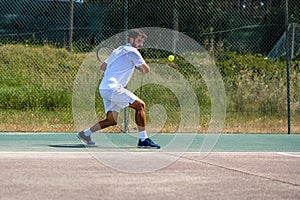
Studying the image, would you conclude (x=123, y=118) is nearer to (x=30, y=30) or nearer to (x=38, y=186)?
(x=30, y=30)

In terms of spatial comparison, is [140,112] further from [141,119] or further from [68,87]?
[68,87]

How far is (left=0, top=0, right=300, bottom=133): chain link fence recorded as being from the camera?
617 inches

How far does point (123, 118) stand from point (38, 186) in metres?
7.76

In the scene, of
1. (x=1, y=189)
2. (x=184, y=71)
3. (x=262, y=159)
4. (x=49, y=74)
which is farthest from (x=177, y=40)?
(x=1, y=189)

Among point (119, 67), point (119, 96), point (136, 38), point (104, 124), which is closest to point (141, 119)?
point (119, 96)

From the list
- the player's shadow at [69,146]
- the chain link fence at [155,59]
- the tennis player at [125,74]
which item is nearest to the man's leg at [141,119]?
the tennis player at [125,74]

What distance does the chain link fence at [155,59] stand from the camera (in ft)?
51.4

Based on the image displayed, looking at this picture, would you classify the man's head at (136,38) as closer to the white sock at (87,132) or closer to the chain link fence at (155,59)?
the white sock at (87,132)

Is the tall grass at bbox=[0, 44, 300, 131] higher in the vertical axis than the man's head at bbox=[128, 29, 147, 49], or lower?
lower

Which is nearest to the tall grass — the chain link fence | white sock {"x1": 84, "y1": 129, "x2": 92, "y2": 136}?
the chain link fence

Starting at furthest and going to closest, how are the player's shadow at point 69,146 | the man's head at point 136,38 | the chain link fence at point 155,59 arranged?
the chain link fence at point 155,59 < the player's shadow at point 69,146 < the man's head at point 136,38

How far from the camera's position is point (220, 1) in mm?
16781

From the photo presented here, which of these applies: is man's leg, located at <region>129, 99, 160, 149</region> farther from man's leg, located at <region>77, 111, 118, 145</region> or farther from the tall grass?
the tall grass

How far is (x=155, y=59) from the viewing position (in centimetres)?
1592
